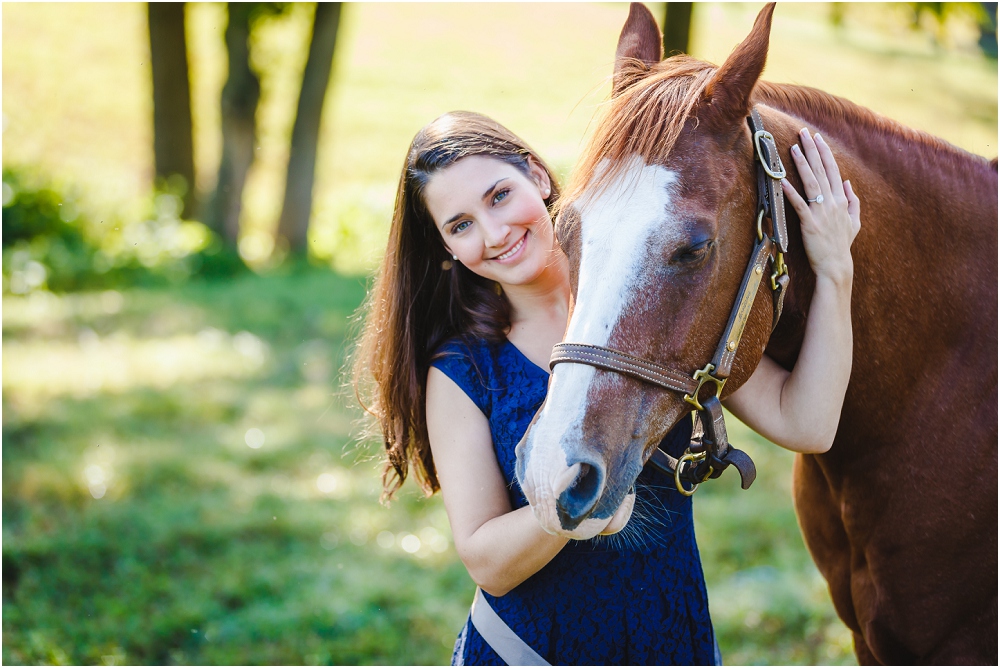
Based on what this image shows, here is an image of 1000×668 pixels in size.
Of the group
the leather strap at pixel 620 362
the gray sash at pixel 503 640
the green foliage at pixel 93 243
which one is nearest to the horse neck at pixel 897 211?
the leather strap at pixel 620 362

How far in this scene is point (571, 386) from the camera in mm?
1519

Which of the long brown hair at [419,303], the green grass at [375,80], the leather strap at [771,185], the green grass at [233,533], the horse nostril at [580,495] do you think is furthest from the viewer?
the green grass at [375,80]

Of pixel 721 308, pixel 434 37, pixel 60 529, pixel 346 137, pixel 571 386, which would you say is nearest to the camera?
pixel 571 386

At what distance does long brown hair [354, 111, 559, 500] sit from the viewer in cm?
210

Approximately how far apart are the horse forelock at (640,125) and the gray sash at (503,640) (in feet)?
3.64

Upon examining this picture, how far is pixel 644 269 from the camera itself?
5.04ft

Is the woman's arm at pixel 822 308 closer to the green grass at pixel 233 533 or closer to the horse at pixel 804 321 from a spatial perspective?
the horse at pixel 804 321

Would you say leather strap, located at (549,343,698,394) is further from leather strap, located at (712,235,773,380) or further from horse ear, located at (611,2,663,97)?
horse ear, located at (611,2,663,97)

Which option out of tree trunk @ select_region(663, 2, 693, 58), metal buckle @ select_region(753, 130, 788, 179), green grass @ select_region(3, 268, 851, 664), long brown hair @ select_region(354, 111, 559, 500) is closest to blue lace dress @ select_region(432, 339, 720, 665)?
long brown hair @ select_region(354, 111, 559, 500)

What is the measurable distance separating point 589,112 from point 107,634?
325 cm

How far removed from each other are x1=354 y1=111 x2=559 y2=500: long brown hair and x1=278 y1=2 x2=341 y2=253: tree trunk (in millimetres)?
9699

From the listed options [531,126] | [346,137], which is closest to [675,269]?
[531,126]

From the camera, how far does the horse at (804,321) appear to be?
5.03 feet

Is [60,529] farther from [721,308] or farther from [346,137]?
[346,137]
